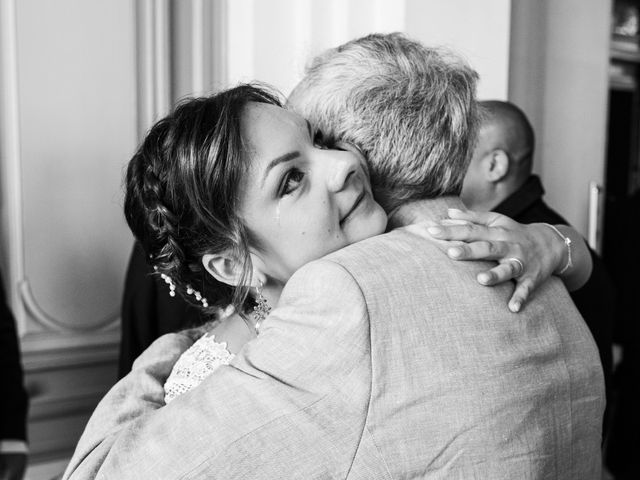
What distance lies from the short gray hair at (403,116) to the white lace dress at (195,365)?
363 millimetres

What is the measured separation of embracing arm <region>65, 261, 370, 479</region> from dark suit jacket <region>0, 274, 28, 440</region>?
1.50 meters

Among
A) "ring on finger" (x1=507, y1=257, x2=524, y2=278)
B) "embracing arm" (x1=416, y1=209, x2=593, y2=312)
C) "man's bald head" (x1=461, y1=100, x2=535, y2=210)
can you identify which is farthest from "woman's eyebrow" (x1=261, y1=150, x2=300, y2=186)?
"man's bald head" (x1=461, y1=100, x2=535, y2=210)

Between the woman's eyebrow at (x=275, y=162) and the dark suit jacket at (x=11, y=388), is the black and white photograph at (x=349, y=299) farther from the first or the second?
the dark suit jacket at (x=11, y=388)

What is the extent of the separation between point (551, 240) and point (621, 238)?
2635 mm

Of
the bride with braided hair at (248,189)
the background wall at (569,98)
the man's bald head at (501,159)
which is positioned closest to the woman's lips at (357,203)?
the bride with braided hair at (248,189)

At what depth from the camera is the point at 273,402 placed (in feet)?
2.73

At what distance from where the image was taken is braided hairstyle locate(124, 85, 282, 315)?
1047 mm

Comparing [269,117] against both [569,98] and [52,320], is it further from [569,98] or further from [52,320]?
[569,98]

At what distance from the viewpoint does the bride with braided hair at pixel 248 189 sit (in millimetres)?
1046

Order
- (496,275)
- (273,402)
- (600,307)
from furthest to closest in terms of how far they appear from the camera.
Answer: (600,307) < (496,275) < (273,402)

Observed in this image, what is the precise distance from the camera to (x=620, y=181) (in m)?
5.45

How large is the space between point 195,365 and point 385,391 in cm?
47

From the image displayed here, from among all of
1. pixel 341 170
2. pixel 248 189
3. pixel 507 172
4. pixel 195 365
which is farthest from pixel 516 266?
pixel 507 172

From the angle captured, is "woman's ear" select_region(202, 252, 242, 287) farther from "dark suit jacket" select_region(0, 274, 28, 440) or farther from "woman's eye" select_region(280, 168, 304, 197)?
"dark suit jacket" select_region(0, 274, 28, 440)
